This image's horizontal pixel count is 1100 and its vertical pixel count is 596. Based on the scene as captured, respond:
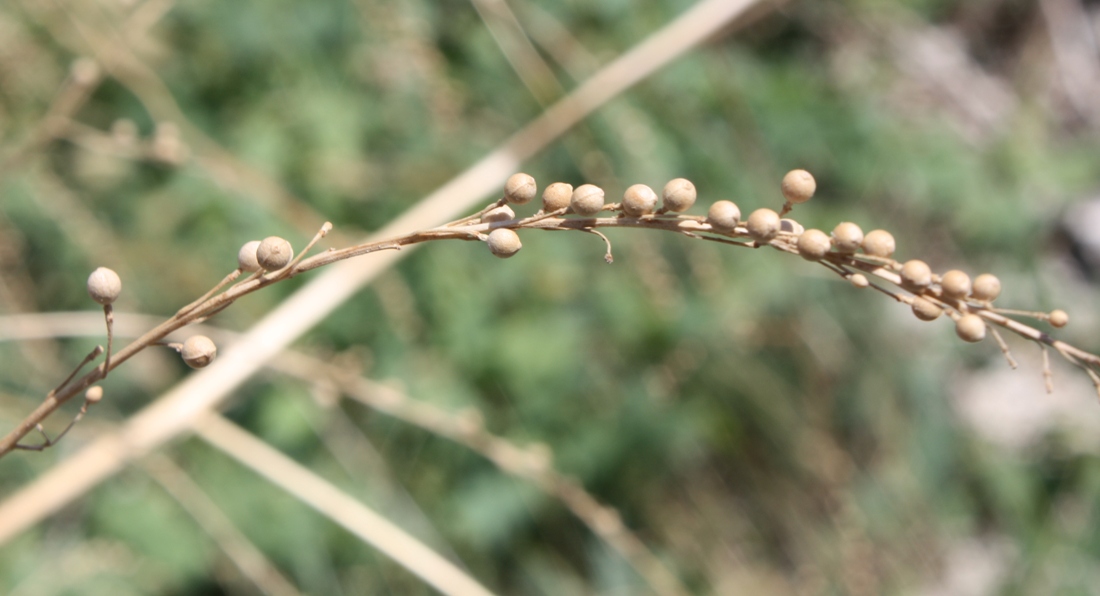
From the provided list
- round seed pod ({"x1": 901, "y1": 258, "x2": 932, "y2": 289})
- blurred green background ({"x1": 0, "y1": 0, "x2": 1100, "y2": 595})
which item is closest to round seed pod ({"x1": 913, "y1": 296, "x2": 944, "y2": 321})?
round seed pod ({"x1": 901, "y1": 258, "x2": 932, "y2": 289})

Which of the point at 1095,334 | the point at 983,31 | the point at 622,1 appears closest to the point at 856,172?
the point at 622,1

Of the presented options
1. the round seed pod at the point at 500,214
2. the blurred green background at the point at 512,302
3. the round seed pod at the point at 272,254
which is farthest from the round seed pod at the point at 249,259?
the blurred green background at the point at 512,302

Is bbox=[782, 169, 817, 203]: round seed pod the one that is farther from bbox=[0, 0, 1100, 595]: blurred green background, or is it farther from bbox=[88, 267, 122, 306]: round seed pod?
bbox=[0, 0, 1100, 595]: blurred green background

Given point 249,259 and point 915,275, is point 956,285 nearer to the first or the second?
point 915,275

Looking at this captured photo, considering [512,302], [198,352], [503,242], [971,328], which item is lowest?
[198,352]

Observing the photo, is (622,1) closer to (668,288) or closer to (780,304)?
(668,288)

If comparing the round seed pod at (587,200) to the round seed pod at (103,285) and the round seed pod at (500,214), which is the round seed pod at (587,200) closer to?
the round seed pod at (500,214)

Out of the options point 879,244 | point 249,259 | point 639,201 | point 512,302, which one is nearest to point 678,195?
point 639,201
